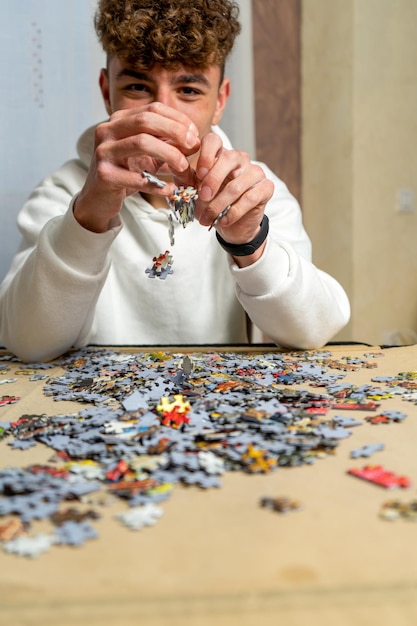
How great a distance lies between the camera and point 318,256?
3.28m

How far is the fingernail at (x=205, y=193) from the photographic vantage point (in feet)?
4.09

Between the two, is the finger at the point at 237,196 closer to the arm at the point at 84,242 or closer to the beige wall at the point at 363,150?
the arm at the point at 84,242

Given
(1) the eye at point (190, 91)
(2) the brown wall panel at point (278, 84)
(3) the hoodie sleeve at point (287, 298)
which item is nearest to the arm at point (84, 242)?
(3) the hoodie sleeve at point (287, 298)

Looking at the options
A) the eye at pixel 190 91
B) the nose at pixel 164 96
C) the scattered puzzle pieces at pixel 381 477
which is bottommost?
the scattered puzzle pieces at pixel 381 477

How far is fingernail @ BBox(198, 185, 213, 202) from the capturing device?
1.25 m

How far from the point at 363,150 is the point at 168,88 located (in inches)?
68.4

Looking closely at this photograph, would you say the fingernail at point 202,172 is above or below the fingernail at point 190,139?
below

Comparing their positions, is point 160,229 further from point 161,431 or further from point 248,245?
point 161,431

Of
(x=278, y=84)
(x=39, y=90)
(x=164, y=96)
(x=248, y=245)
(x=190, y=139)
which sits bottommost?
(x=248, y=245)

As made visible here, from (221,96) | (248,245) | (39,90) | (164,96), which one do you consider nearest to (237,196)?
(248,245)

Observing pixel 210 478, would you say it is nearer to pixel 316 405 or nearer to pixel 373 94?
pixel 316 405

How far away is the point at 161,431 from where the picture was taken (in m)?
0.83

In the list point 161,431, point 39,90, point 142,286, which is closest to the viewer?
point 161,431

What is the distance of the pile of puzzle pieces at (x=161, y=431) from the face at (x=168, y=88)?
2.27ft
